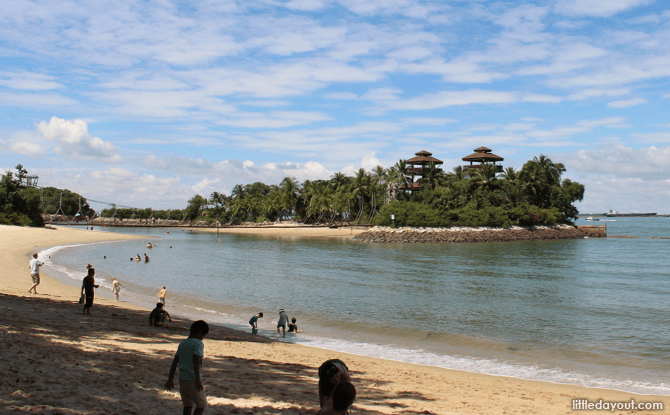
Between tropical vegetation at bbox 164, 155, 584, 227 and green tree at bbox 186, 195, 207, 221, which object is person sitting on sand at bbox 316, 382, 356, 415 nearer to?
tropical vegetation at bbox 164, 155, 584, 227

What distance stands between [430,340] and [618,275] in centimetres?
2779

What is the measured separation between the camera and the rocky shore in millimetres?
76688

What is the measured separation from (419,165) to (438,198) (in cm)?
1932

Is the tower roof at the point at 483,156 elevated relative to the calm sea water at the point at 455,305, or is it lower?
elevated

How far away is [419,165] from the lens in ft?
336

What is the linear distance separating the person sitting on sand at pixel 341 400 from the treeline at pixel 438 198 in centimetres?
8052

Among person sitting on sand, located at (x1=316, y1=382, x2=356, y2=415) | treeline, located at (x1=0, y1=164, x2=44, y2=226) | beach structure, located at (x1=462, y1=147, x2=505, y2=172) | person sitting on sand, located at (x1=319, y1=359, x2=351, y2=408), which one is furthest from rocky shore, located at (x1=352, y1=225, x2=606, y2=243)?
person sitting on sand, located at (x1=316, y1=382, x2=356, y2=415)

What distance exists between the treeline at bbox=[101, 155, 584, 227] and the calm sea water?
35671 millimetres

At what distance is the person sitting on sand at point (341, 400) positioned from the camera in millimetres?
3499

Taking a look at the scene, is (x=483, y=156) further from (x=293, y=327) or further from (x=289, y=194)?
(x=293, y=327)

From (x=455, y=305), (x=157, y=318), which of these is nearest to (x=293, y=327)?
(x=157, y=318)

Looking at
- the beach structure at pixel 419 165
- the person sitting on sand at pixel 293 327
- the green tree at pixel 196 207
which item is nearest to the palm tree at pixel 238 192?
the green tree at pixel 196 207

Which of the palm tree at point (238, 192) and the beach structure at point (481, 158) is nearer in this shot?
the beach structure at point (481, 158)

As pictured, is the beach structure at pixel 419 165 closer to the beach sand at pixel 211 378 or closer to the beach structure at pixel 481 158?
the beach structure at pixel 481 158
